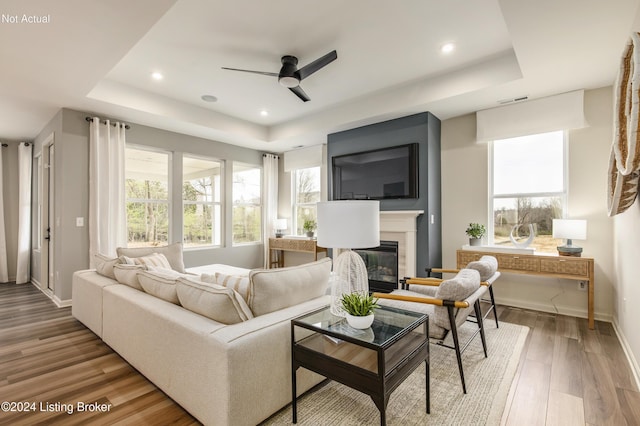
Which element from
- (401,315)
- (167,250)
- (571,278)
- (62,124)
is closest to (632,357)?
(571,278)

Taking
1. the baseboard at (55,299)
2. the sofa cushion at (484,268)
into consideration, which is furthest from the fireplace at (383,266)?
the baseboard at (55,299)

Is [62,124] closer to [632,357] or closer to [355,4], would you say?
[355,4]

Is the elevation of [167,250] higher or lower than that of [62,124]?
lower

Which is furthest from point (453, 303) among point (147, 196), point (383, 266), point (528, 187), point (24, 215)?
point (24, 215)

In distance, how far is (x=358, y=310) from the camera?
1615 millimetres

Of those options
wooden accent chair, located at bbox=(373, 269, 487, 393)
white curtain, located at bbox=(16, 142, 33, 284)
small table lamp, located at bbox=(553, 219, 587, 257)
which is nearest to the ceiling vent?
small table lamp, located at bbox=(553, 219, 587, 257)

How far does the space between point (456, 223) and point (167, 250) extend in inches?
156

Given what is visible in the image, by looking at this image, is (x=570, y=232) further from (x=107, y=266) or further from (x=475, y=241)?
(x=107, y=266)

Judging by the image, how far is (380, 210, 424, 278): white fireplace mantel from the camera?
4.20 m

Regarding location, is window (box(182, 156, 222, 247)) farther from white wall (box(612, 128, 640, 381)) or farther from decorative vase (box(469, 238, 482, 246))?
white wall (box(612, 128, 640, 381))

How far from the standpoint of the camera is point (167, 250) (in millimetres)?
3773

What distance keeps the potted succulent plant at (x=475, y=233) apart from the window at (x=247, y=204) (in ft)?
13.6

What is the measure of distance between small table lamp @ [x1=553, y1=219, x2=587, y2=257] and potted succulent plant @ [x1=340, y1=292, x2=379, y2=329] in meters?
2.87

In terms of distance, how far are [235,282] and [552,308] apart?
385 centimetres
